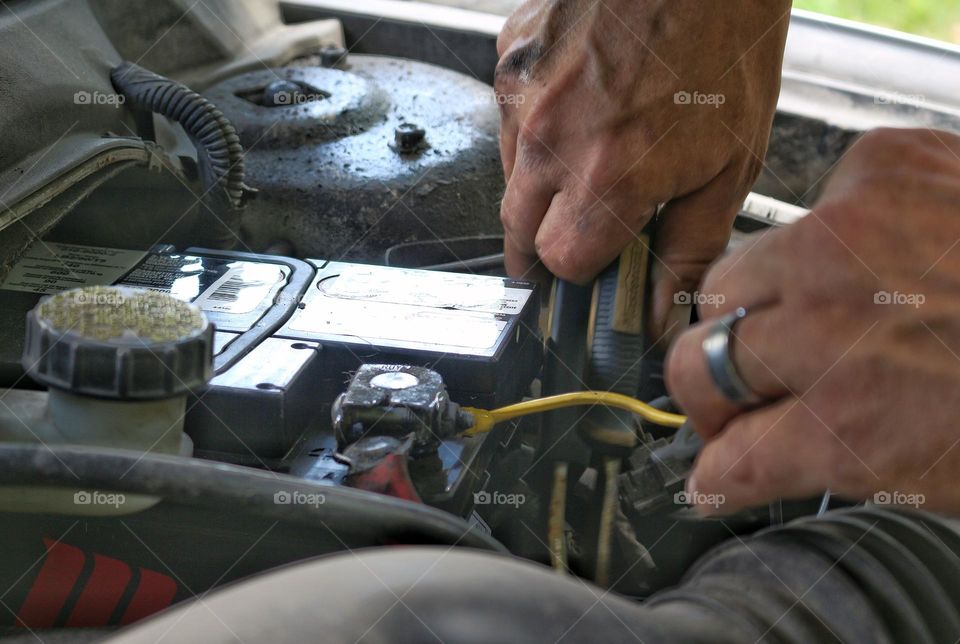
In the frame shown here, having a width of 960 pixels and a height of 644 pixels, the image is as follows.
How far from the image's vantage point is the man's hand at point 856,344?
542 mm

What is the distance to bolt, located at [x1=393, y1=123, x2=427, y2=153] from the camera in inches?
50.8

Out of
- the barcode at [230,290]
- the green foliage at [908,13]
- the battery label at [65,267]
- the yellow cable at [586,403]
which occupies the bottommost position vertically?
the green foliage at [908,13]

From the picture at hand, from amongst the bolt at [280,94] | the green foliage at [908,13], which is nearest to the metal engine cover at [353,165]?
the bolt at [280,94]

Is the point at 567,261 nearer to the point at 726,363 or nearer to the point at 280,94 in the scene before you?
the point at 726,363

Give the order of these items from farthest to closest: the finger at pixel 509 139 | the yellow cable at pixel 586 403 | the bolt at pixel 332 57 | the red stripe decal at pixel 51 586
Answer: the bolt at pixel 332 57 < the finger at pixel 509 139 < the yellow cable at pixel 586 403 < the red stripe decal at pixel 51 586

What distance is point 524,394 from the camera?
3.30ft

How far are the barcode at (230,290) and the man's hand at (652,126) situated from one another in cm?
33

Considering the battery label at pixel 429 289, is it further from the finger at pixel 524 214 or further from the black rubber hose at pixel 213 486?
the black rubber hose at pixel 213 486

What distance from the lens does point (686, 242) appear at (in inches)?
37.1

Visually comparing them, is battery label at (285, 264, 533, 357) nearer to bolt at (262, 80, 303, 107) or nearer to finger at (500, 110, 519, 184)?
finger at (500, 110, 519, 184)

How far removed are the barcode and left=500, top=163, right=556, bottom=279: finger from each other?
31cm

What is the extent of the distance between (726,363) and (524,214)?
47cm

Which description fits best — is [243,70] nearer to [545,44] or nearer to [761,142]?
[545,44]

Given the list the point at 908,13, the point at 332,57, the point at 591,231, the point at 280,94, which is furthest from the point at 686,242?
the point at 908,13
